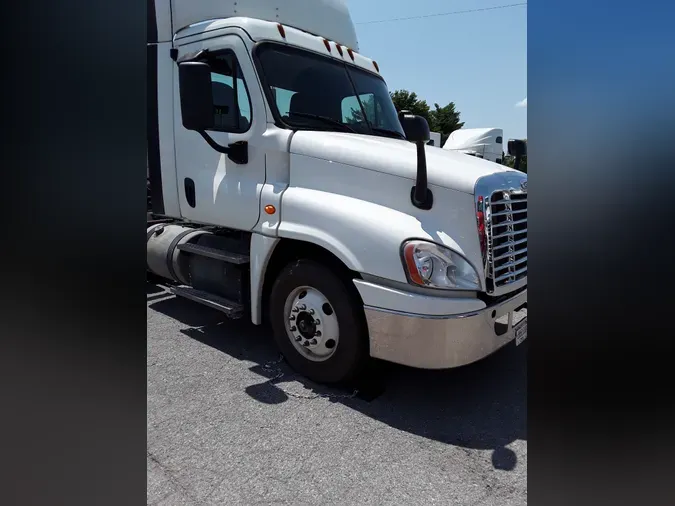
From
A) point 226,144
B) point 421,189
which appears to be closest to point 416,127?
point 421,189

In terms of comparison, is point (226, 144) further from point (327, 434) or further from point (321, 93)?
point (327, 434)

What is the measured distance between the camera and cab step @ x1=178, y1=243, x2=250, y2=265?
13.5ft

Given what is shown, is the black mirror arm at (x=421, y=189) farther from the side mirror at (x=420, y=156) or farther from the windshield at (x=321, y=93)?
the windshield at (x=321, y=93)

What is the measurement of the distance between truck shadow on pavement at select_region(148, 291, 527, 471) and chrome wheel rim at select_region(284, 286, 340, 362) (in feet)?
0.93

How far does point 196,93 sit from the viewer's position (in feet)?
12.3

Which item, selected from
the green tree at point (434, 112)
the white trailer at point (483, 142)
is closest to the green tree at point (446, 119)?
the green tree at point (434, 112)

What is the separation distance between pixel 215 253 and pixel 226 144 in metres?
1.01

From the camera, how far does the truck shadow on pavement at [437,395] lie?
3.07 m
